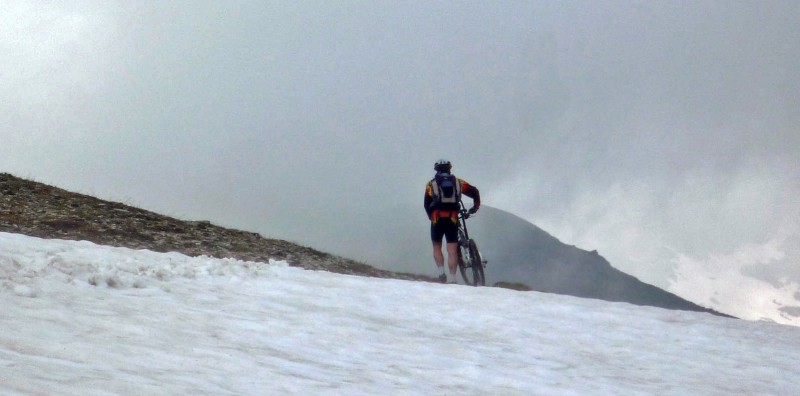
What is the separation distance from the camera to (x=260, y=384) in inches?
142

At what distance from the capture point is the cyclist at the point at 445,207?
13133 millimetres

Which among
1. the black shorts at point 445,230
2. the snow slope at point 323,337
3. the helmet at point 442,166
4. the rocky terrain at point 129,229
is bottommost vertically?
the snow slope at point 323,337

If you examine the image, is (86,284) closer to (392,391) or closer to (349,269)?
(392,391)

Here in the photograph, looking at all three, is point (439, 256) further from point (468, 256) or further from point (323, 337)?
point (323, 337)

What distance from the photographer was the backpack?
13.1 metres

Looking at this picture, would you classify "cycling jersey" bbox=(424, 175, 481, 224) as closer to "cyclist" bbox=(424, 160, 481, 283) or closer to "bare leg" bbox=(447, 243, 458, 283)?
"cyclist" bbox=(424, 160, 481, 283)

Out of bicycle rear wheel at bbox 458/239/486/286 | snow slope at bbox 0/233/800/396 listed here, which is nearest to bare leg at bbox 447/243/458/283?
bicycle rear wheel at bbox 458/239/486/286

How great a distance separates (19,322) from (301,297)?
318 centimetres

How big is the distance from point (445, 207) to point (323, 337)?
8189mm

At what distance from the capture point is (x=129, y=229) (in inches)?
562

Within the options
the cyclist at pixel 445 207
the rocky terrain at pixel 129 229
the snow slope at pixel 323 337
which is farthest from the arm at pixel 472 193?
the snow slope at pixel 323 337

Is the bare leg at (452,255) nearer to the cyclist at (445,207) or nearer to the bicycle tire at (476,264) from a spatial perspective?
the cyclist at (445,207)

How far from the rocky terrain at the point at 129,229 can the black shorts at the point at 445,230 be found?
77.5 inches

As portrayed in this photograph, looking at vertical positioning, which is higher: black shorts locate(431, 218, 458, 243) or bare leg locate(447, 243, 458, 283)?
black shorts locate(431, 218, 458, 243)
